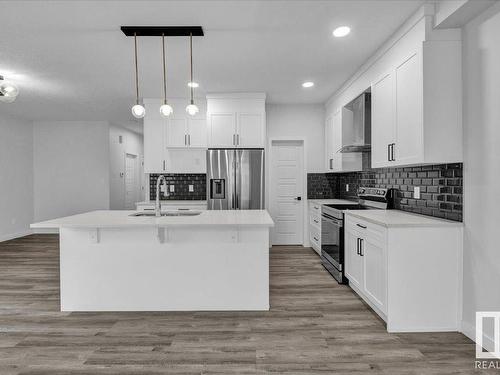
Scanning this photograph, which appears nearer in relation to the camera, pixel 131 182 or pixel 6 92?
pixel 6 92

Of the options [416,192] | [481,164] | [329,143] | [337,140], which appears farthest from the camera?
[329,143]

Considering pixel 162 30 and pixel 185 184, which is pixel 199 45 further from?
pixel 185 184

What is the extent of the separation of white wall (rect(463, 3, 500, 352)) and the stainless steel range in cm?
144

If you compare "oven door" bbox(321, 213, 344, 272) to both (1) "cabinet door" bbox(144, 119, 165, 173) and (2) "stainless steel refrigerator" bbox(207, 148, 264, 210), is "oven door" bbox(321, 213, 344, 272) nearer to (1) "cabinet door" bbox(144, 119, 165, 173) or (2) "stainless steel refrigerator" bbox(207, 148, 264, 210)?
(2) "stainless steel refrigerator" bbox(207, 148, 264, 210)

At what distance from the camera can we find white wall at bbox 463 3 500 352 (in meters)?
2.36

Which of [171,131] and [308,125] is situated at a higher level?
[308,125]

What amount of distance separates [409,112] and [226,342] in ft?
8.22

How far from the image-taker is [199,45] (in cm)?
344

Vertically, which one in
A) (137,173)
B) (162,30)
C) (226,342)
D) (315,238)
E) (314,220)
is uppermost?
(162,30)

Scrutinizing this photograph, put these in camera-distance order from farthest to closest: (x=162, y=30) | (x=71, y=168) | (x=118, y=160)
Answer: (x=118, y=160)
(x=71, y=168)
(x=162, y=30)

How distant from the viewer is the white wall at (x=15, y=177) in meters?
6.83

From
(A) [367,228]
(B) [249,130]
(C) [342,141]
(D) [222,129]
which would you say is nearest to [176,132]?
(D) [222,129]

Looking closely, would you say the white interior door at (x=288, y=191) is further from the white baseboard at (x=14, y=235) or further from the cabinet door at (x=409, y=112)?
the white baseboard at (x=14, y=235)

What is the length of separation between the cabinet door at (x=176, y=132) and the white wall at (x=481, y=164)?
13.8ft
